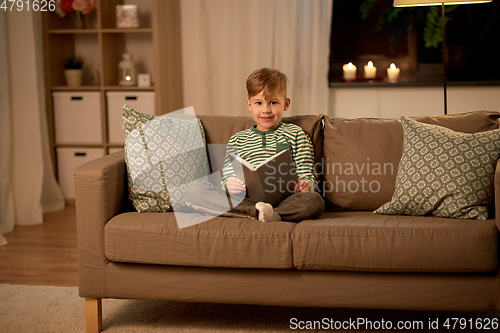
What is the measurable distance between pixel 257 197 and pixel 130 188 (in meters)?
0.49

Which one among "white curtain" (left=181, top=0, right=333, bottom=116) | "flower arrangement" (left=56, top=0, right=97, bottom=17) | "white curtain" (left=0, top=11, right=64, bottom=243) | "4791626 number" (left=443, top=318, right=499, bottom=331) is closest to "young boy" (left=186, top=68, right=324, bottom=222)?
"4791626 number" (left=443, top=318, right=499, bottom=331)

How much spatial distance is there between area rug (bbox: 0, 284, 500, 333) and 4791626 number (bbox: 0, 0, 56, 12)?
6.48ft

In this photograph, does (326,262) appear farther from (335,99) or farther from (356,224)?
(335,99)

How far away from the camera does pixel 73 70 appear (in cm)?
372

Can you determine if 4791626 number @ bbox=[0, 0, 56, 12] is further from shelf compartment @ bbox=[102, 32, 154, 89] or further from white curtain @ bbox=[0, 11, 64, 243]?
shelf compartment @ bbox=[102, 32, 154, 89]

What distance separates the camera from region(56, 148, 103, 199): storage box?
367cm

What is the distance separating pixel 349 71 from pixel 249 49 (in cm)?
74

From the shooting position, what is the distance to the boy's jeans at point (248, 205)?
1.81m

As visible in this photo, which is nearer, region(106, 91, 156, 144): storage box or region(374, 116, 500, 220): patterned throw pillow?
region(374, 116, 500, 220): patterned throw pillow

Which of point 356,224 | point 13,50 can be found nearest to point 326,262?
point 356,224

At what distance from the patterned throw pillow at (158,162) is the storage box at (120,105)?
4.97 ft

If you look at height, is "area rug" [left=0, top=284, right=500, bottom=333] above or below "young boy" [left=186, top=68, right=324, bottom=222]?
below

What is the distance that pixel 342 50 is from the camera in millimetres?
3666

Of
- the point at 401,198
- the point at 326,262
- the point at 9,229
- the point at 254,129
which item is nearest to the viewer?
the point at 326,262
